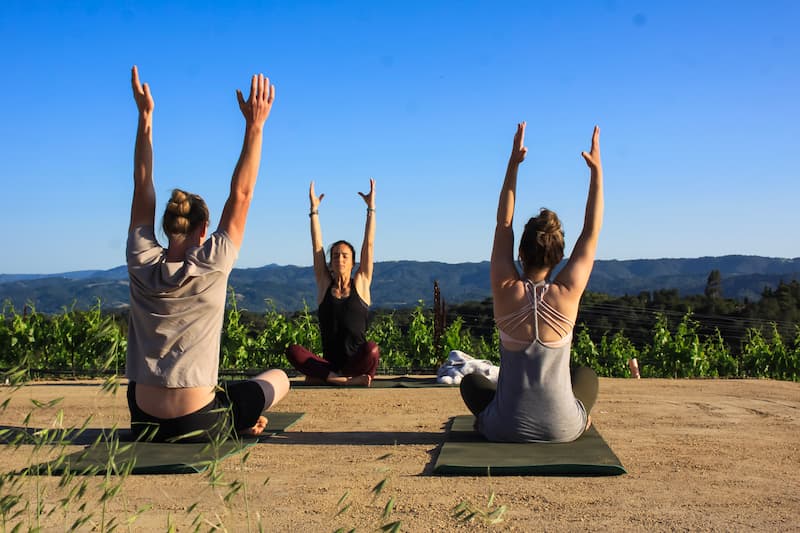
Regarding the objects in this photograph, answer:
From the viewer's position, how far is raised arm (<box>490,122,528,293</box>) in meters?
4.40

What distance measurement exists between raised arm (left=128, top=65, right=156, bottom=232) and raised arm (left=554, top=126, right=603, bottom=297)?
2.09 m

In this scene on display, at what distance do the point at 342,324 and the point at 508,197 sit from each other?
3526 millimetres

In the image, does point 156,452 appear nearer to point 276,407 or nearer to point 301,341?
point 276,407

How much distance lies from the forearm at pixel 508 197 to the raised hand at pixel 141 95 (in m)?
1.82

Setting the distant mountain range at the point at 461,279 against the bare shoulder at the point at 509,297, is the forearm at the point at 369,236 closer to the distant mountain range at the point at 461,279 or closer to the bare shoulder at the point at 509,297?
the bare shoulder at the point at 509,297

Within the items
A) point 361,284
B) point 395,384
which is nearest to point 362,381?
point 395,384

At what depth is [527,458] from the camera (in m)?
4.14

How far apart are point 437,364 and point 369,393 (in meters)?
3.20

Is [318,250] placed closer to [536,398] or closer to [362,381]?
[362,381]

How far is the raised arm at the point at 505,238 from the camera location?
4398 millimetres

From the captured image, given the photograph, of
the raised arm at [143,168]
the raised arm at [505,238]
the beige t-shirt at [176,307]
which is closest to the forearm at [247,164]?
the beige t-shirt at [176,307]

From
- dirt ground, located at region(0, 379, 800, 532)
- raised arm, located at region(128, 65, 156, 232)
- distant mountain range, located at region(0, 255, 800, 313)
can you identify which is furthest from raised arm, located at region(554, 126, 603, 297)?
distant mountain range, located at region(0, 255, 800, 313)

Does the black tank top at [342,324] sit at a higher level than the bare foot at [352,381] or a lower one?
higher

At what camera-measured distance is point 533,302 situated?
4332 millimetres
